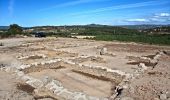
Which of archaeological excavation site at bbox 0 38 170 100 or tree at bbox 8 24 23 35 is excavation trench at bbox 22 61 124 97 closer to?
archaeological excavation site at bbox 0 38 170 100

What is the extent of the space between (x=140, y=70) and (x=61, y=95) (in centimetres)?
677

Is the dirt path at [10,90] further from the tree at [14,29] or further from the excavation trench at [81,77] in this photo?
the tree at [14,29]

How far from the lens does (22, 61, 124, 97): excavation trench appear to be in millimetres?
12172

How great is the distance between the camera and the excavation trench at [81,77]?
12.2 m

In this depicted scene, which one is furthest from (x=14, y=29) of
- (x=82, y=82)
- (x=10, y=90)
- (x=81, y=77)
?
(x=10, y=90)

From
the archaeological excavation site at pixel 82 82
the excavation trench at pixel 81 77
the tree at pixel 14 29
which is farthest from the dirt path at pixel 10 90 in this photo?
the tree at pixel 14 29

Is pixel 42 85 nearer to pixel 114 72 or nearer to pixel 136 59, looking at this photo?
pixel 114 72

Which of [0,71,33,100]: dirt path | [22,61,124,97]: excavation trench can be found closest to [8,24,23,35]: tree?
[22,61,124,97]: excavation trench

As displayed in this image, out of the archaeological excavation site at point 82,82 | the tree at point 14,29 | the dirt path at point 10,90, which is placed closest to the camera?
the archaeological excavation site at point 82,82

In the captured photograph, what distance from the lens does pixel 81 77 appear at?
48.1 ft

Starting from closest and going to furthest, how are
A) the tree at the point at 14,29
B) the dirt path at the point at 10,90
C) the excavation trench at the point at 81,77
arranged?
the dirt path at the point at 10,90 < the excavation trench at the point at 81,77 < the tree at the point at 14,29

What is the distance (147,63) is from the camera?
A: 18.9 m

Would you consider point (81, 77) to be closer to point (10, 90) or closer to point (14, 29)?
point (10, 90)

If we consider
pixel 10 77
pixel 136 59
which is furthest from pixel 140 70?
pixel 10 77
